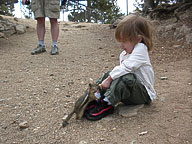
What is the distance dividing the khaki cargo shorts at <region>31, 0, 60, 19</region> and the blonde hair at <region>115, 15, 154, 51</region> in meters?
2.40

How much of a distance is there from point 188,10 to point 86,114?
4.13 meters

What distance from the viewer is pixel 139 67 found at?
1.77m

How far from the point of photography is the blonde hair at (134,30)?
69.4 inches

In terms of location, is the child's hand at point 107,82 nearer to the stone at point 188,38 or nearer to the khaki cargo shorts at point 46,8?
the khaki cargo shorts at point 46,8

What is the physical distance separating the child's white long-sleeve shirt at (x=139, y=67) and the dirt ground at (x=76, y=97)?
0.78 feet

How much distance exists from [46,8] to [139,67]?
2698 millimetres

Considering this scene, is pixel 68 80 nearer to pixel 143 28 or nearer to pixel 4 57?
pixel 143 28

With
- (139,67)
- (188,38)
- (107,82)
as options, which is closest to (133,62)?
(139,67)

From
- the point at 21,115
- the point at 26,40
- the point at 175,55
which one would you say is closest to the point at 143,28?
the point at 21,115

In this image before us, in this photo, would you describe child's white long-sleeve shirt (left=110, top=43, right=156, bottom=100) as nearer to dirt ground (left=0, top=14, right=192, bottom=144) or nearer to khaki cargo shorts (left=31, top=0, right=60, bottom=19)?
dirt ground (left=0, top=14, right=192, bottom=144)

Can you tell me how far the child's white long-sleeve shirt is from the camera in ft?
5.54

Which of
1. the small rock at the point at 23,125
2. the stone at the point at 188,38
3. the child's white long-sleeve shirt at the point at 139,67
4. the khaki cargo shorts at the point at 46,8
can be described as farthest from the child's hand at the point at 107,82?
the stone at the point at 188,38

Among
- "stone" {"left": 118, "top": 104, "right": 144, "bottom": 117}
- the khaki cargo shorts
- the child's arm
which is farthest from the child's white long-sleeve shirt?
the khaki cargo shorts

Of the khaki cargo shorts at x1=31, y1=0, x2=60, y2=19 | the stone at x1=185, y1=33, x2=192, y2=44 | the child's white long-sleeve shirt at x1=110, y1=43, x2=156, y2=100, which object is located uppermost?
the khaki cargo shorts at x1=31, y1=0, x2=60, y2=19
